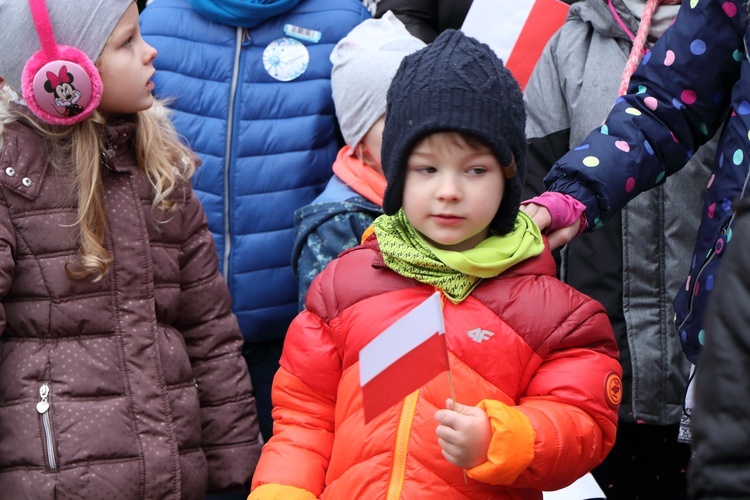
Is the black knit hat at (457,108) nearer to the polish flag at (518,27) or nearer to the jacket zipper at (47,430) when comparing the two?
the jacket zipper at (47,430)

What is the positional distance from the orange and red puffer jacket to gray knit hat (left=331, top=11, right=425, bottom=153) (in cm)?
115

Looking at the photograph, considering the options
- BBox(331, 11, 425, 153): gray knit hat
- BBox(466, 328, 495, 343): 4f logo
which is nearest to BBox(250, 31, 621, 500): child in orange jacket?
BBox(466, 328, 495, 343): 4f logo

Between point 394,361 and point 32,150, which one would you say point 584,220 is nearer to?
point 394,361

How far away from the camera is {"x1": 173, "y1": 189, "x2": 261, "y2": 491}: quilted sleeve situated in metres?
3.08

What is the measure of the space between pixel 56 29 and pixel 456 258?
120 centimetres

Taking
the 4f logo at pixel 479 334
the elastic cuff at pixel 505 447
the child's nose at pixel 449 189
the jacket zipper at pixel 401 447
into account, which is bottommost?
the jacket zipper at pixel 401 447

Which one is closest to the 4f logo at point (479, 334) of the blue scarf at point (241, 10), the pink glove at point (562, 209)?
the pink glove at point (562, 209)

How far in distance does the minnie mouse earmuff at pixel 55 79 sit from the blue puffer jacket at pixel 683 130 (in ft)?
3.82

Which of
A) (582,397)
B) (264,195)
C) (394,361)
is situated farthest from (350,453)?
(264,195)

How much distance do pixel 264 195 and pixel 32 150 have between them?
1098mm

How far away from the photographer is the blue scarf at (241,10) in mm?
3672

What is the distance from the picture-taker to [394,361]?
6.66ft

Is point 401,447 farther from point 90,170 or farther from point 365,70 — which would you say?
point 365,70

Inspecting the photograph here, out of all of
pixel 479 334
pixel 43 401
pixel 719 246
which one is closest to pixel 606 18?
pixel 719 246
